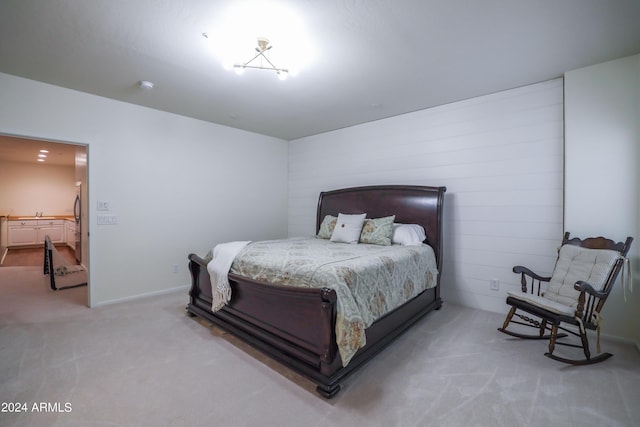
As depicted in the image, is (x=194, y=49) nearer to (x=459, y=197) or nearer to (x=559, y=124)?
(x=459, y=197)

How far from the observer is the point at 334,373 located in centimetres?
185

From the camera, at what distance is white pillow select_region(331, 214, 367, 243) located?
12.0ft

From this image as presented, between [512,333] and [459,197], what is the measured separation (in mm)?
1598

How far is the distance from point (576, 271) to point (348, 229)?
2261 mm

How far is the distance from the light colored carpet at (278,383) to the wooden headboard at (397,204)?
121cm

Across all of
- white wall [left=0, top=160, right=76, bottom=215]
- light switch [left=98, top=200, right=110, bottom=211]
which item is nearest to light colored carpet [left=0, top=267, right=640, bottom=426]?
light switch [left=98, top=200, right=110, bottom=211]

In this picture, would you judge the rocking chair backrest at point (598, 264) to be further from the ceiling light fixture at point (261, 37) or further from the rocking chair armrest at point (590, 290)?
the ceiling light fixture at point (261, 37)

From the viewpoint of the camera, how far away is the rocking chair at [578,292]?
85.4 inches

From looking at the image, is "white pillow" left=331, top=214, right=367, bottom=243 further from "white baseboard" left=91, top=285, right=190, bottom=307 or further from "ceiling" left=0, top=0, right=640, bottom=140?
"white baseboard" left=91, top=285, right=190, bottom=307

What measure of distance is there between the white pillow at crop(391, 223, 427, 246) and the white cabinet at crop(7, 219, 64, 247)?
894cm


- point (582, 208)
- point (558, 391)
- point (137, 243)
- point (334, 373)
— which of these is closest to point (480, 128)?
point (582, 208)

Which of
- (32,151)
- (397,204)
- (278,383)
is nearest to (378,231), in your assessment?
(397,204)

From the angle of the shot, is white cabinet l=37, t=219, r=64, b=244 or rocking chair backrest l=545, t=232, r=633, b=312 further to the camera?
white cabinet l=37, t=219, r=64, b=244

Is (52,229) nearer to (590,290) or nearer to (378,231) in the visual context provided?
(378,231)
